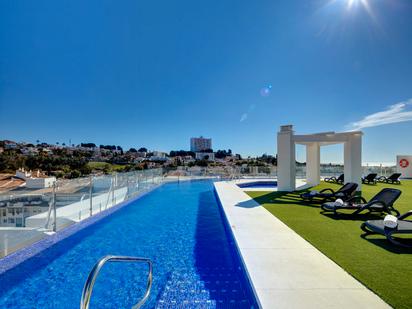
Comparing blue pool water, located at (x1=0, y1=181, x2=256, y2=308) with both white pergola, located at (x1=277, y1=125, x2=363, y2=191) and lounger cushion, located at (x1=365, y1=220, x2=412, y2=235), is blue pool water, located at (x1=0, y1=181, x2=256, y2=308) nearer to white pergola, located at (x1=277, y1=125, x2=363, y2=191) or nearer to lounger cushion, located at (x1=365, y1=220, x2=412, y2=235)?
lounger cushion, located at (x1=365, y1=220, x2=412, y2=235)

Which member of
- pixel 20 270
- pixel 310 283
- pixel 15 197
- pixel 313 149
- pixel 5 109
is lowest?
pixel 20 270

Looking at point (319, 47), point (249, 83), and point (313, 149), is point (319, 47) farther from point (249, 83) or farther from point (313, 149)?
point (313, 149)

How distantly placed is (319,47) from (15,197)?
14.1m

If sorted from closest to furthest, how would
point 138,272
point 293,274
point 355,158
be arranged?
point 293,274 < point 138,272 < point 355,158

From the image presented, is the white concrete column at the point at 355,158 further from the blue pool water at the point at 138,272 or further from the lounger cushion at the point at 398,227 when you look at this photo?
the blue pool water at the point at 138,272

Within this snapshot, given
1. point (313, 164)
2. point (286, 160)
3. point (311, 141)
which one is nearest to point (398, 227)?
point (286, 160)

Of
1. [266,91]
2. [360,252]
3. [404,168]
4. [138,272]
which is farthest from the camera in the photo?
[404,168]

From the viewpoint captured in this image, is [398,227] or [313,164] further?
[313,164]

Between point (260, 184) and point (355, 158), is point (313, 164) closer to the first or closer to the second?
point (355, 158)

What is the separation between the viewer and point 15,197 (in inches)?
195

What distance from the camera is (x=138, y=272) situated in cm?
431

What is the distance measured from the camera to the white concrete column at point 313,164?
1458 cm

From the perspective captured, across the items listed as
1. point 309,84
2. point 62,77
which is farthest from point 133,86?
point 309,84

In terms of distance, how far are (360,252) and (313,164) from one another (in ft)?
37.8
